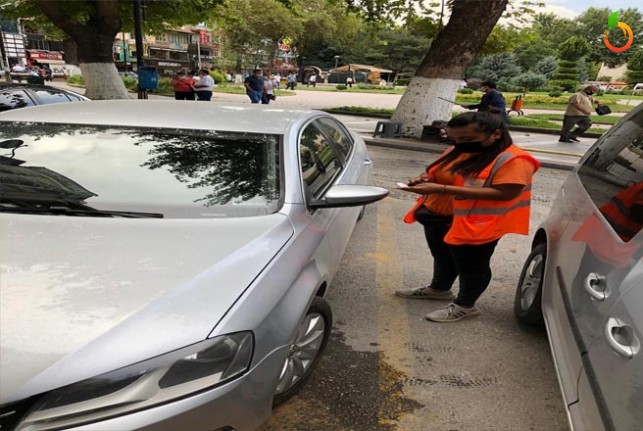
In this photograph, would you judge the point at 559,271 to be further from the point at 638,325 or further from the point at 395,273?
the point at 395,273

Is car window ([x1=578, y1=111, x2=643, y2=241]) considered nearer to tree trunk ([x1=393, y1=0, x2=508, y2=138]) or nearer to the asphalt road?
the asphalt road

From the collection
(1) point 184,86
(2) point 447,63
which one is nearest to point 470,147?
(2) point 447,63

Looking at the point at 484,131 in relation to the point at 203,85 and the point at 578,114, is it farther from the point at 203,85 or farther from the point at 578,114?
the point at 203,85

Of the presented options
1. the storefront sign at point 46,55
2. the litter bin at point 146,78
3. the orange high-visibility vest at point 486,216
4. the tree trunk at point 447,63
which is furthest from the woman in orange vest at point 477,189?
the storefront sign at point 46,55

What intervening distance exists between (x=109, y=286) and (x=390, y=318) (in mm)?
2056

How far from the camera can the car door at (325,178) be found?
2.58 meters

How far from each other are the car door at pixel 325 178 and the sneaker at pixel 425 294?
0.64 m

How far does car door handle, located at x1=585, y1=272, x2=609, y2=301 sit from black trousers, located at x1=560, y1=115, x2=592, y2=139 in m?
11.8

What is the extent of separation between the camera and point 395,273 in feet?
12.8

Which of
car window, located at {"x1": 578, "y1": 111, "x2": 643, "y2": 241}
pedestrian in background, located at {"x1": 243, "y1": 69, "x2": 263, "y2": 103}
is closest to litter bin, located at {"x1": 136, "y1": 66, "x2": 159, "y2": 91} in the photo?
pedestrian in background, located at {"x1": 243, "y1": 69, "x2": 263, "y2": 103}

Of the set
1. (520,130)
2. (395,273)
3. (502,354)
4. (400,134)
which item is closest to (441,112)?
(400,134)

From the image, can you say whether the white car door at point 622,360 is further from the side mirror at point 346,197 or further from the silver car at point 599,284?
the side mirror at point 346,197

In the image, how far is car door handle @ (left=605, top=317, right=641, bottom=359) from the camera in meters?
1.46

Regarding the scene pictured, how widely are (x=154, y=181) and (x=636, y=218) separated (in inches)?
86.6
